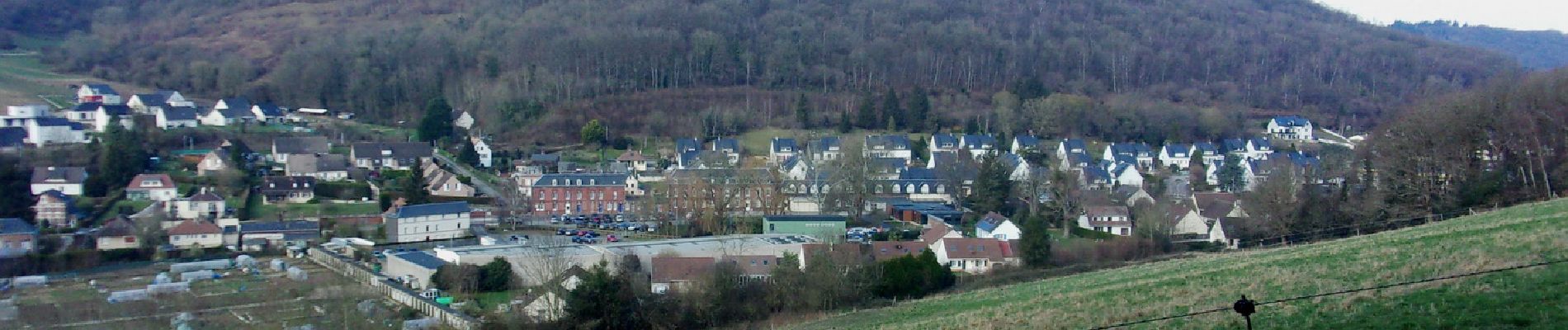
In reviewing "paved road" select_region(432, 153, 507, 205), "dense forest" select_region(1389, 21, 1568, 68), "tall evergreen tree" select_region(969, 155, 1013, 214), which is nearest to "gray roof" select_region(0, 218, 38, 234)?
"paved road" select_region(432, 153, 507, 205)

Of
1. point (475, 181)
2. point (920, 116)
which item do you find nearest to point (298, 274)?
point (475, 181)

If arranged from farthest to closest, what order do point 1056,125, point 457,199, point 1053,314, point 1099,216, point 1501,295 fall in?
point 1056,125 → point 457,199 → point 1099,216 → point 1053,314 → point 1501,295

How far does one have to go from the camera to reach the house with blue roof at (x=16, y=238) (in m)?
21.8

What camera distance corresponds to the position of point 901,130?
3991 cm

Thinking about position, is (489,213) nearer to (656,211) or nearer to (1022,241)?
(656,211)

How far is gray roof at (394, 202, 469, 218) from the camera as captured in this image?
2492cm

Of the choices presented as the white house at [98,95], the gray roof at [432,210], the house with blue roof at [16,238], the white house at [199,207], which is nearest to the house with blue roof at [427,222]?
the gray roof at [432,210]

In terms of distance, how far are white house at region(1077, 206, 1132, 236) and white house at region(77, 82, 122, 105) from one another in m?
28.8

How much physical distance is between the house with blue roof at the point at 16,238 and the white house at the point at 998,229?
1761 centimetres

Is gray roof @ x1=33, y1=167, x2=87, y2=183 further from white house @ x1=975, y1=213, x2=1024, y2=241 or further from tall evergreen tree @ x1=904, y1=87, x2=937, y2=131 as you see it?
tall evergreen tree @ x1=904, y1=87, x2=937, y2=131

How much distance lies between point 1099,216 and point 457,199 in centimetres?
1460

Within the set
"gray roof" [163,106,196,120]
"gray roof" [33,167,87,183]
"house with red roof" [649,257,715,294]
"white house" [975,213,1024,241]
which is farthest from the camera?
"gray roof" [163,106,196,120]

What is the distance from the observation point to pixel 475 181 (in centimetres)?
3106

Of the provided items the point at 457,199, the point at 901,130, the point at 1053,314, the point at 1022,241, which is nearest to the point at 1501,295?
the point at 1053,314
